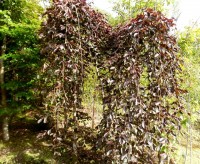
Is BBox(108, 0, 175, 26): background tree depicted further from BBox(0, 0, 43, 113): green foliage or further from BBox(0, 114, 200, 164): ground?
BBox(0, 114, 200, 164): ground

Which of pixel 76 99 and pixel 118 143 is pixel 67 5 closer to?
pixel 76 99

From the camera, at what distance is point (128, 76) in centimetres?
262

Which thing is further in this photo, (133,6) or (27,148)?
(133,6)

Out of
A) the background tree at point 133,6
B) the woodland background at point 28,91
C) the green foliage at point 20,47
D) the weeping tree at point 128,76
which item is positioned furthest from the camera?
the background tree at point 133,6

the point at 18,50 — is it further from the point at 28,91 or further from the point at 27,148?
the point at 27,148

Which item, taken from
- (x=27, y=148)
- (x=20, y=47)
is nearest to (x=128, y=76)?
(x=20, y=47)

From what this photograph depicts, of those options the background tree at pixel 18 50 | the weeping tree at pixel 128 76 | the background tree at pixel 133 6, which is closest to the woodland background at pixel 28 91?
the background tree at pixel 18 50

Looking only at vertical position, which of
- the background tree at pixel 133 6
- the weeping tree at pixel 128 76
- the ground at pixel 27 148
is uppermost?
the background tree at pixel 133 6

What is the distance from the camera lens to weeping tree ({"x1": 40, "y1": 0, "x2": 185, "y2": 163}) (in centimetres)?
258

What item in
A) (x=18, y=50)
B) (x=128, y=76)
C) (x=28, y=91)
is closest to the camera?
(x=128, y=76)

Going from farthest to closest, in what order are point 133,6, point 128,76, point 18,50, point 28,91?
point 133,6 < point 18,50 < point 28,91 < point 128,76

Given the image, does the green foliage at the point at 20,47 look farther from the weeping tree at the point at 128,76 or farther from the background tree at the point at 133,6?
the background tree at the point at 133,6

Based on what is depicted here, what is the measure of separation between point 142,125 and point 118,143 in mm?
350

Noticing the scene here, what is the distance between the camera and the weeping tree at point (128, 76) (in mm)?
2582
